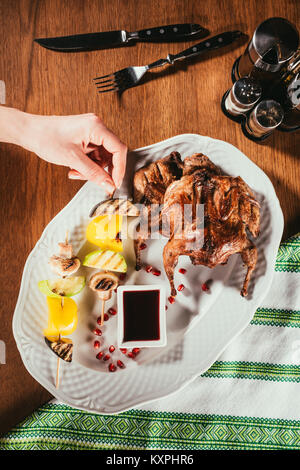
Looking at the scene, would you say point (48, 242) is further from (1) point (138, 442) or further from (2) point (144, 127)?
(1) point (138, 442)

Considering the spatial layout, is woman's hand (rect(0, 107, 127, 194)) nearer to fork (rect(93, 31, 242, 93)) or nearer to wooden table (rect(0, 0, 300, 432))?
wooden table (rect(0, 0, 300, 432))

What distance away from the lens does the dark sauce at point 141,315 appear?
1.38 metres

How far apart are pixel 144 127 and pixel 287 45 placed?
0.65 meters

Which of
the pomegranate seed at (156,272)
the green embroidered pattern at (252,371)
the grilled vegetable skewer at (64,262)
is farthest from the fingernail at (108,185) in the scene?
the green embroidered pattern at (252,371)

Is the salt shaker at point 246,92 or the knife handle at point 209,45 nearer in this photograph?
the salt shaker at point 246,92

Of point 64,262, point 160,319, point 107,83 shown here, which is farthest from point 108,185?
point 160,319

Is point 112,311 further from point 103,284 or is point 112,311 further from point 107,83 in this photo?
point 107,83

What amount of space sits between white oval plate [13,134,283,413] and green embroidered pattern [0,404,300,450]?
0.09 metres

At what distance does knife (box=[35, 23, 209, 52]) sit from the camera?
148 cm

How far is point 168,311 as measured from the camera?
59.4 inches

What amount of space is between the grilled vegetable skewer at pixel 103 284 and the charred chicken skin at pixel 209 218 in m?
0.23

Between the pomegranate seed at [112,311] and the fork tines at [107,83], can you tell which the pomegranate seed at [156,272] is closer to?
the pomegranate seed at [112,311]

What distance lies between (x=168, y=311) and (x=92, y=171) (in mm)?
675

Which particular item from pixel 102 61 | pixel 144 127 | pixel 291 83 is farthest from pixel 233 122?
pixel 102 61
